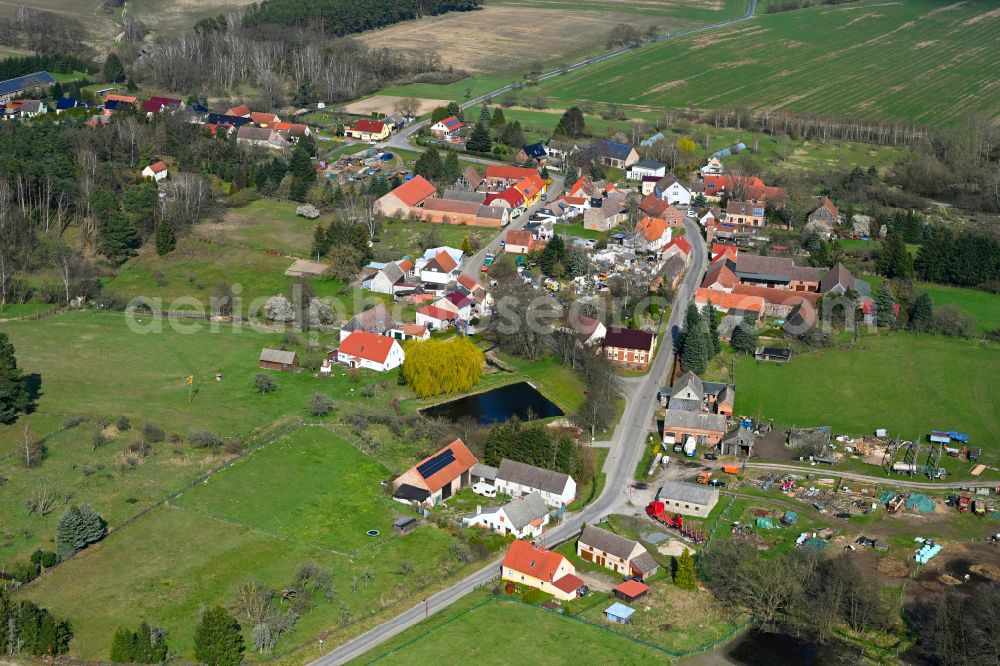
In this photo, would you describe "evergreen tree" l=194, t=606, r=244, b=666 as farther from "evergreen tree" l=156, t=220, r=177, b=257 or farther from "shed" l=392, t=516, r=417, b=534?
"evergreen tree" l=156, t=220, r=177, b=257

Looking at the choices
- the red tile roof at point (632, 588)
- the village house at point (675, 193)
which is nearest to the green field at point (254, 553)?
the red tile roof at point (632, 588)

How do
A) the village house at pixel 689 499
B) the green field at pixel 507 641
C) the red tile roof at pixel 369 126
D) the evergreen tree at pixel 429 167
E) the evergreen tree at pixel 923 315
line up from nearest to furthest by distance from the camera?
1. the green field at pixel 507 641
2. the village house at pixel 689 499
3. the evergreen tree at pixel 923 315
4. the evergreen tree at pixel 429 167
5. the red tile roof at pixel 369 126

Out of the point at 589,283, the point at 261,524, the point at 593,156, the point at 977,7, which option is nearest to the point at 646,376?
the point at 589,283

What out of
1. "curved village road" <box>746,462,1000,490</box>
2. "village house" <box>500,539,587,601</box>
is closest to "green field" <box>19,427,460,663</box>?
"village house" <box>500,539,587,601</box>

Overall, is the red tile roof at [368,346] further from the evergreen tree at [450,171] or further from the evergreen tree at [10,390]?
the evergreen tree at [450,171]

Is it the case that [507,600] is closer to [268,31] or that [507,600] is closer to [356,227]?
[356,227]

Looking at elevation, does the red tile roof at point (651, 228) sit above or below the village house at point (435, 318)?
above

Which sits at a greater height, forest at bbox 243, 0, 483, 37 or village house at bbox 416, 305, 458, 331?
forest at bbox 243, 0, 483, 37

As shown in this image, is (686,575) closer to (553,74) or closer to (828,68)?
(553,74)
